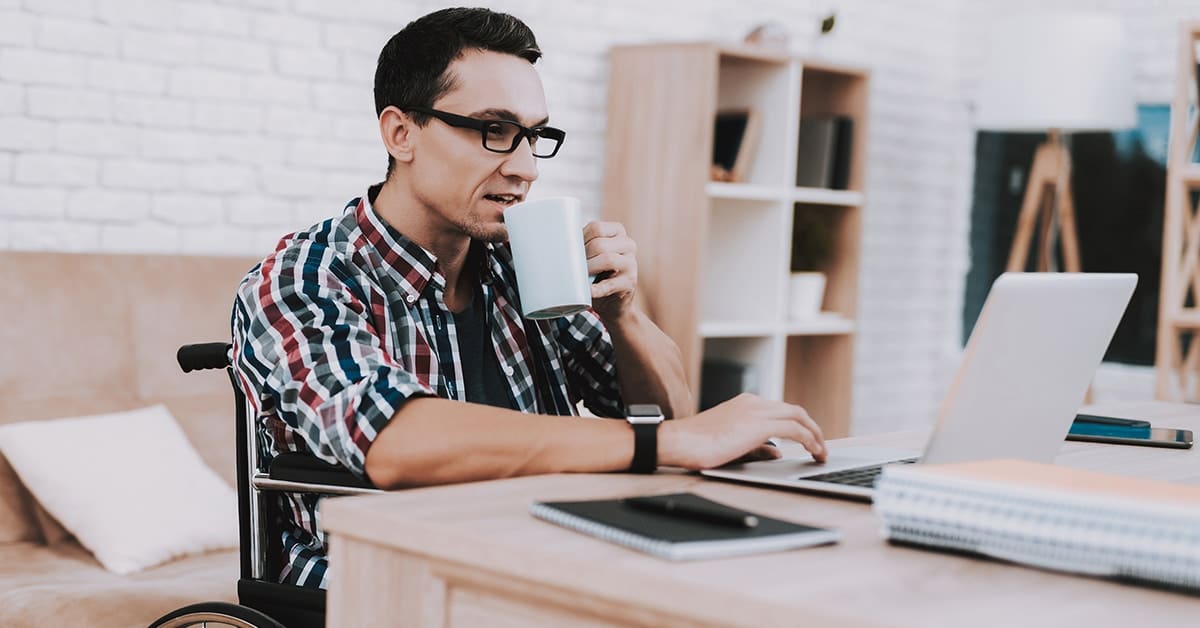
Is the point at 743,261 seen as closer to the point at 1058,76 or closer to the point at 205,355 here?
the point at 1058,76

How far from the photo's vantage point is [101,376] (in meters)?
2.53

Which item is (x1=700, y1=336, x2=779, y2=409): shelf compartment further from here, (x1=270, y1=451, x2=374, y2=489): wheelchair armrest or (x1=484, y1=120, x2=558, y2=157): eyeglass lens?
(x1=270, y1=451, x2=374, y2=489): wheelchair armrest

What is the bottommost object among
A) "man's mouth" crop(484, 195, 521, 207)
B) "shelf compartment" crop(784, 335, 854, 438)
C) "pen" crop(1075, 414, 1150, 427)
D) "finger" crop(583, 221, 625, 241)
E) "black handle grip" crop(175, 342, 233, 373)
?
"shelf compartment" crop(784, 335, 854, 438)

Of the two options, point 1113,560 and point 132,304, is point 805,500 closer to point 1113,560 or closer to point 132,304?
point 1113,560

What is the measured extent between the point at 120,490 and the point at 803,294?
2469 mm

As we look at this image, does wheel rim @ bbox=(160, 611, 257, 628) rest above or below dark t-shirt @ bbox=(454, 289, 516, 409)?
below

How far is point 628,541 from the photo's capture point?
97 centimetres

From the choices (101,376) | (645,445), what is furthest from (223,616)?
(101,376)

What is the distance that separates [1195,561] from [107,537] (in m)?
1.82

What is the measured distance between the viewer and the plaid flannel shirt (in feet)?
4.55

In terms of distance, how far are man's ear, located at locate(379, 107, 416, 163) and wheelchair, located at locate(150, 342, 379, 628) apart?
35cm

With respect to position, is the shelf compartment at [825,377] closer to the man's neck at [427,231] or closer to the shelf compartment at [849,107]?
the shelf compartment at [849,107]

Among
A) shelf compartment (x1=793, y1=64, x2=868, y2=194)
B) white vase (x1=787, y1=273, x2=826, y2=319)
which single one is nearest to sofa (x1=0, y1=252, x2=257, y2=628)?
white vase (x1=787, y1=273, x2=826, y2=319)

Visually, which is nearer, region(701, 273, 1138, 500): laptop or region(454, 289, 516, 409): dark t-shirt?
region(701, 273, 1138, 500): laptop
